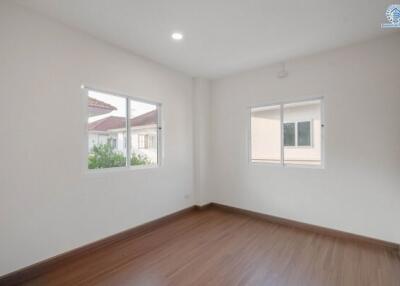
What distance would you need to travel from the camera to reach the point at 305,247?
267cm

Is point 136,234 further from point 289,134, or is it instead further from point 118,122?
point 289,134

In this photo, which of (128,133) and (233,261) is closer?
(233,261)

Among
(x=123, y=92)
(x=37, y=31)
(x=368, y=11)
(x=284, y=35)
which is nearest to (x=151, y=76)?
(x=123, y=92)

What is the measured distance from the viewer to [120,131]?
306 cm

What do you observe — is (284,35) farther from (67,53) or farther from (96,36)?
(67,53)

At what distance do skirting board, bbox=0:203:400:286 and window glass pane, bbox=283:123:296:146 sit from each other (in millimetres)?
1310

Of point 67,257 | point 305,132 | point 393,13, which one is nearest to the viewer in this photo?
point 393,13

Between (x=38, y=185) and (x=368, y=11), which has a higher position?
(x=368, y=11)

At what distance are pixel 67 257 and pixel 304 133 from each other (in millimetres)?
3732

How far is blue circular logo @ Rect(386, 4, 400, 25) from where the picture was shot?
2094 millimetres

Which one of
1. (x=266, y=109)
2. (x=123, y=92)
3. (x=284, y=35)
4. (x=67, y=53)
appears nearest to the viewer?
(x=67, y=53)

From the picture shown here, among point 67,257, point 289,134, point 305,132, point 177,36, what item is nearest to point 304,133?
point 305,132

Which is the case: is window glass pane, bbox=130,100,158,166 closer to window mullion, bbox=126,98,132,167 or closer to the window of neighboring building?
window mullion, bbox=126,98,132,167

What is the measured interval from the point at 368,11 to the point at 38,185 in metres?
3.95
